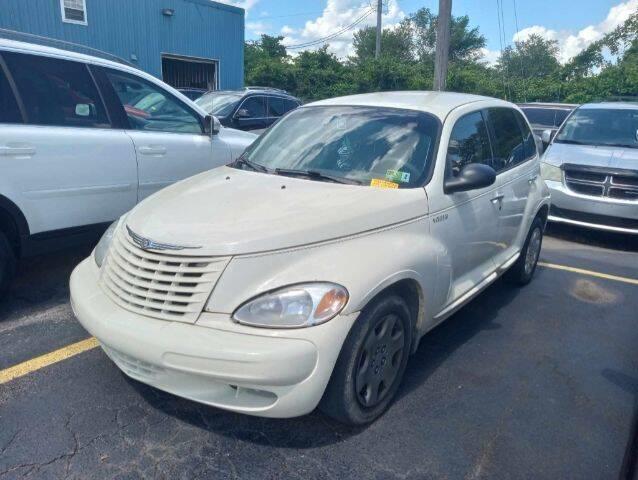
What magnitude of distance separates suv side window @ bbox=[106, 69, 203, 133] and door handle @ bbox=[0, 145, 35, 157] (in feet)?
3.19

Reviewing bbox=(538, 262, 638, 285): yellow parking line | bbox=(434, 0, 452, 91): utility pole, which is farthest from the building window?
bbox=(538, 262, 638, 285): yellow parking line

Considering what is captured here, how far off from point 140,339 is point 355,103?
237 cm

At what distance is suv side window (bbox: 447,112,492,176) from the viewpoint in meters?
3.50

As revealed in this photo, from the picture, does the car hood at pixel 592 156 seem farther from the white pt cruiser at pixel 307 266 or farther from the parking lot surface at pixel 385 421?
the white pt cruiser at pixel 307 266

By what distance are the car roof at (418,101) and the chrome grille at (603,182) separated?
298cm

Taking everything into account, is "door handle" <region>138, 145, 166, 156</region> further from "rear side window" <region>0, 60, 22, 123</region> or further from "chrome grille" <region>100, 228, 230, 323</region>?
"chrome grille" <region>100, 228, 230, 323</region>

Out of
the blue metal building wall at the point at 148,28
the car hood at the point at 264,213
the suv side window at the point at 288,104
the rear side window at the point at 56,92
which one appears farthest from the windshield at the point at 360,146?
the blue metal building wall at the point at 148,28

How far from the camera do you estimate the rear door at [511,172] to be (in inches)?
163

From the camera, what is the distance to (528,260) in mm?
4949

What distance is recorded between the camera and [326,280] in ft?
7.99

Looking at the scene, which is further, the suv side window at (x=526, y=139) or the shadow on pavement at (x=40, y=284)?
the suv side window at (x=526, y=139)

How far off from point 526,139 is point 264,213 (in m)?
3.16

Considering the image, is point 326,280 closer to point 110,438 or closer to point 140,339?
point 140,339

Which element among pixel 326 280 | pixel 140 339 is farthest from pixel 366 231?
pixel 140 339
